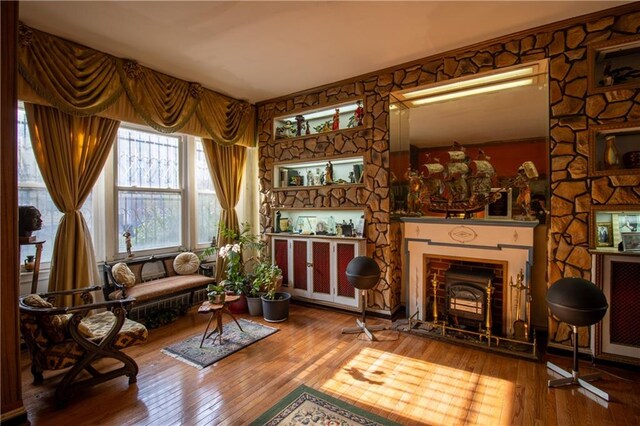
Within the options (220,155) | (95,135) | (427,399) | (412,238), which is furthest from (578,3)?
(95,135)

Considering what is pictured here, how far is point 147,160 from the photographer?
13.4 ft

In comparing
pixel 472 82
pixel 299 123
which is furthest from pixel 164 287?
pixel 472 82

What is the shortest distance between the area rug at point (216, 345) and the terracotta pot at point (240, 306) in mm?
445

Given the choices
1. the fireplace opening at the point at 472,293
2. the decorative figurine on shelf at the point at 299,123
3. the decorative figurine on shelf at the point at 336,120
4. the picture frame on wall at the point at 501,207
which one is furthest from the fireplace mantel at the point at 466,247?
the decorative figurine on shelf at the point at 299,123

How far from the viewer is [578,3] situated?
2490 millimetres

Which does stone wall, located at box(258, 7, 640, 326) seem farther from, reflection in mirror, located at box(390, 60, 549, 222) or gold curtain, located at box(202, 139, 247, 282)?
gold curtain, located at box(202, 139, 247, 282)

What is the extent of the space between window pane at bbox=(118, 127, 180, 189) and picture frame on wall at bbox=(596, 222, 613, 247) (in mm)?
4988

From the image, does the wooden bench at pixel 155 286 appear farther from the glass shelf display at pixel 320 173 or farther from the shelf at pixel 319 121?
the shelf at pixel 319 121

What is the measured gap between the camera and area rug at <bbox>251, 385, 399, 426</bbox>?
6.42 feet

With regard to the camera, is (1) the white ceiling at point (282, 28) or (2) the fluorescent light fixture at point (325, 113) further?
(2) the fluorescent light fixture at point (325, 113)

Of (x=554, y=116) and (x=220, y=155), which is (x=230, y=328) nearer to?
(x=220, y=155)

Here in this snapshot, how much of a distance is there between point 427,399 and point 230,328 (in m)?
2.23

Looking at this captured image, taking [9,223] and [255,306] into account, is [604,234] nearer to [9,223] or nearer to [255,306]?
[255,306]

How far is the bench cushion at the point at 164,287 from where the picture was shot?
3279 mm
